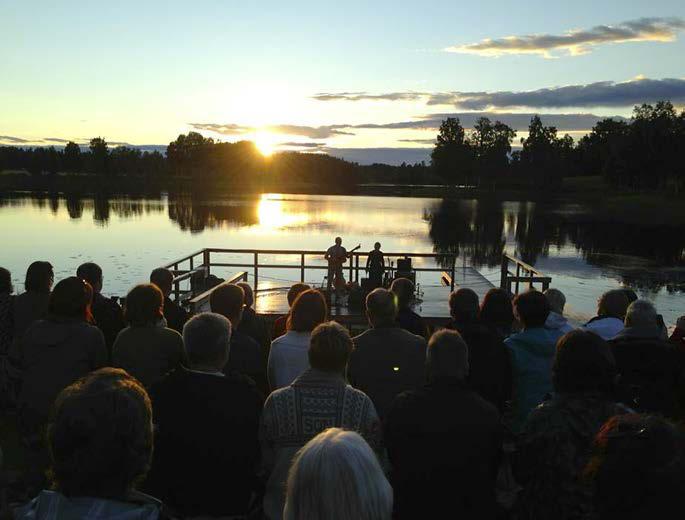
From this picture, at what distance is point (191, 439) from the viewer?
2.94 meters

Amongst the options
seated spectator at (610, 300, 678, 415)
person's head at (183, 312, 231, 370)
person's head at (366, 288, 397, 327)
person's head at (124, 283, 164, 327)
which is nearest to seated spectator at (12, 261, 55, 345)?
person's head at (124, 283, 164, 327)

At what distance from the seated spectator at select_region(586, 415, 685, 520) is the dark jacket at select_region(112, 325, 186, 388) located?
2.79m

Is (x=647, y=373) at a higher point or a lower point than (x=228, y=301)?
lower

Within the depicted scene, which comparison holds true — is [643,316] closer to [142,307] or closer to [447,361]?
[447,361]

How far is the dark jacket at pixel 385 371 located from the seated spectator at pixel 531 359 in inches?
26.6

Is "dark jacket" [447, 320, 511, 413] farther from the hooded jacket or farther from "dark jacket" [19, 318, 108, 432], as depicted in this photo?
"dark jacket" [19, 318, 108, 432]

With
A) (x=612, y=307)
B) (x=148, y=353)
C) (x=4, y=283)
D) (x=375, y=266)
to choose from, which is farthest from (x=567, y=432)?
(x=375, y=266)

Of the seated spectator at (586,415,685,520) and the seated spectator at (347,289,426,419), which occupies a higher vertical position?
the seated spectator at (586,415,685,520)

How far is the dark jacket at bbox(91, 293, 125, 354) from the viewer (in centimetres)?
523

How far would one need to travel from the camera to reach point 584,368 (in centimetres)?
281

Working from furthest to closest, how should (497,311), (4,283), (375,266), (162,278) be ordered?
(375,266) → (162,278) → (4,283) → (497,311)

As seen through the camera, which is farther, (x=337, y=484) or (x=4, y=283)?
(x=4, y=283)

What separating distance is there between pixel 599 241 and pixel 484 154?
104573mm

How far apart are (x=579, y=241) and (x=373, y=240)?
13947 millimetres
